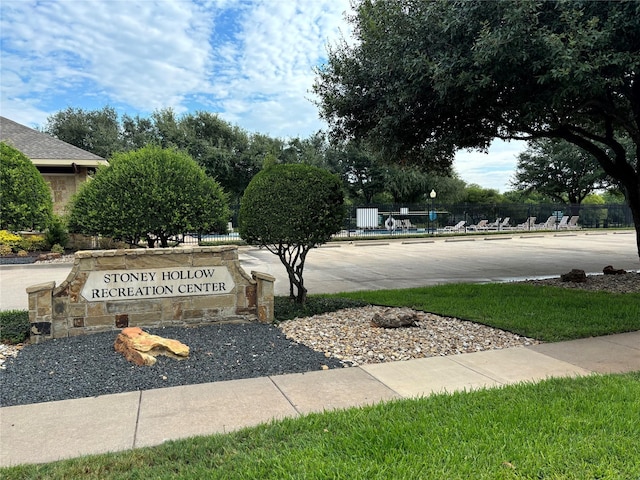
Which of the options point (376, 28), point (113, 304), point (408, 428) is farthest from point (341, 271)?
point (408, 428)

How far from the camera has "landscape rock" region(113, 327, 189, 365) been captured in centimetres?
458

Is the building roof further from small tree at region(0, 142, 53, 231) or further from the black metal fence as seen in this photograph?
the black metal fence

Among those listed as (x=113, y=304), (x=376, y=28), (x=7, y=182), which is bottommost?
(x=113, y=304)

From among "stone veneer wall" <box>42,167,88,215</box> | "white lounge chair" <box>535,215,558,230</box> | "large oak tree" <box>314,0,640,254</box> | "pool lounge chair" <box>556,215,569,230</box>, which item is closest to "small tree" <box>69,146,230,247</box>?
"large oak tree" <box>314,0,640,254</box>

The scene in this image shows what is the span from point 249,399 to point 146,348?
150 cm

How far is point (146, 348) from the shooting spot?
4.67 metres

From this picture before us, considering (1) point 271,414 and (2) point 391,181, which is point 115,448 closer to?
(1) point 271,414

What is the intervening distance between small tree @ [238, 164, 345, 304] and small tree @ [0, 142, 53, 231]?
38.8 ft

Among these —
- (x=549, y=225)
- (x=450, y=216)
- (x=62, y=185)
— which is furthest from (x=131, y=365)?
(x=549, y=225)

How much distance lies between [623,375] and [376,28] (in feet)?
21.3

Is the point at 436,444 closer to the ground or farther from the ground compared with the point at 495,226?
closer to the ground

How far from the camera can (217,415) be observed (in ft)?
11.4

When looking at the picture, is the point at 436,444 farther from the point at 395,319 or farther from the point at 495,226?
the point at 495,226

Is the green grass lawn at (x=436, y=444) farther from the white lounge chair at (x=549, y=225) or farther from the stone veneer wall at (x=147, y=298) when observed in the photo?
the white lounge chair at (x=549, y=225)
